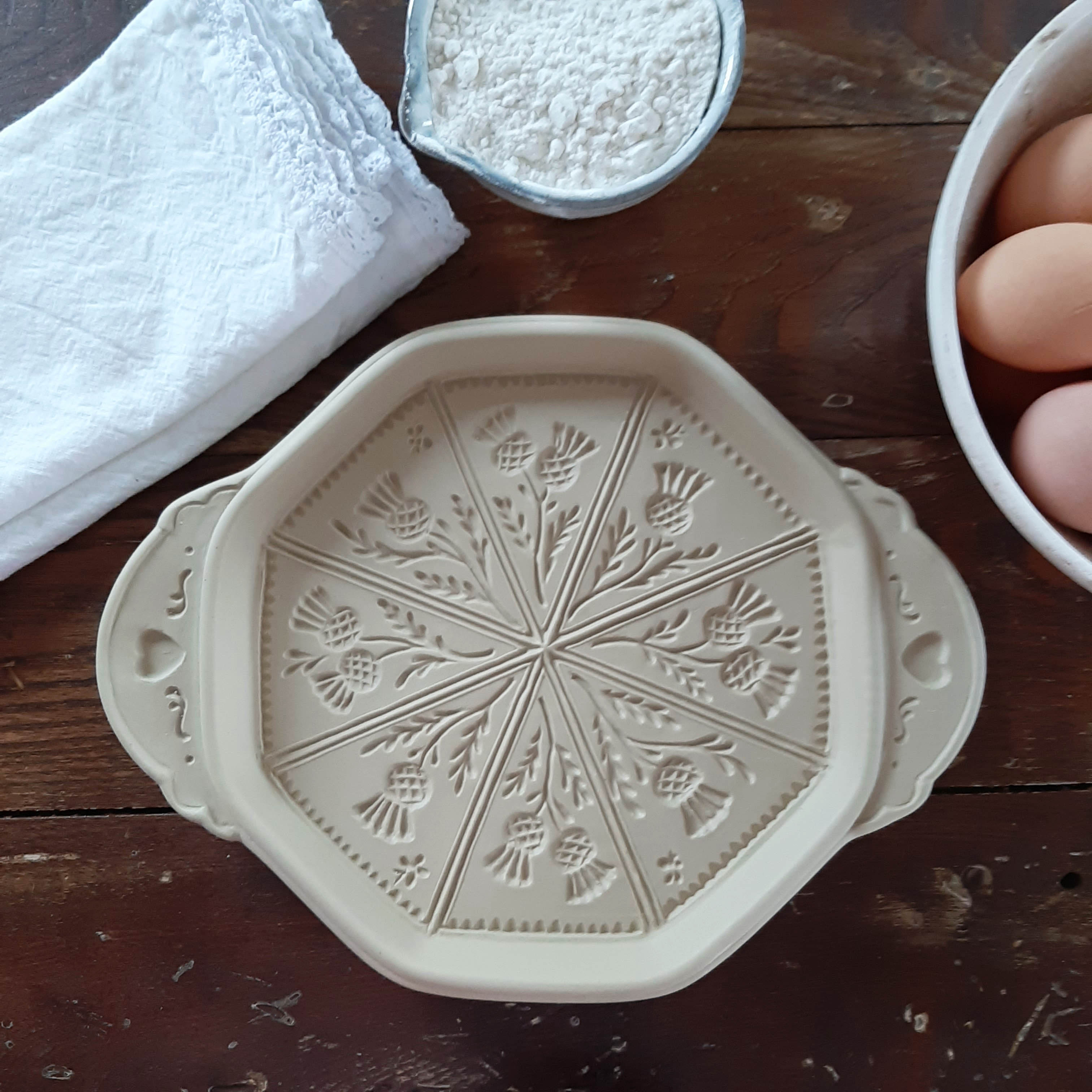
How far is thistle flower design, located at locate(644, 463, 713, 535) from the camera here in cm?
60

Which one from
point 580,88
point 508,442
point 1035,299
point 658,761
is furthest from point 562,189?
point 658,761

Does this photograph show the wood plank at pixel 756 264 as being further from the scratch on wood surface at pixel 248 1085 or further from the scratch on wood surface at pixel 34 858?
the scratch on wood surface at pixel 248 1085

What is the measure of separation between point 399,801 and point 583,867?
0.14 meters

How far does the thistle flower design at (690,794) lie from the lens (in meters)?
0.60

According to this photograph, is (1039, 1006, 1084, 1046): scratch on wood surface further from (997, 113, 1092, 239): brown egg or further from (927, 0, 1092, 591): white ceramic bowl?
(997, 113, 1092, 239): brown egg

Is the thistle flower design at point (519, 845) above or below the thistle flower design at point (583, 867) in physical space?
above

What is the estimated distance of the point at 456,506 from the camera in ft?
1.98

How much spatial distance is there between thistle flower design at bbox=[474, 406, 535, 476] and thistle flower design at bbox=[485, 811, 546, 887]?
254mm

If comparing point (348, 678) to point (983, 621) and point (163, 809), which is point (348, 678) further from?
point (983, 621)

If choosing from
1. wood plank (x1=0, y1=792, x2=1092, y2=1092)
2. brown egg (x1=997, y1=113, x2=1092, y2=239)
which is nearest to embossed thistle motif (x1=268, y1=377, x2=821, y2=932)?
wood plank (x1=0, y1=792, x2=1092, y2=1092)

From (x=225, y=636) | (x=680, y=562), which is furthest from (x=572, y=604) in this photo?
(x=225, y=636)

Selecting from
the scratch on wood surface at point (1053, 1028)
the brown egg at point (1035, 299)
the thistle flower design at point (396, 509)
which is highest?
the brown egg at point (1035, 299)

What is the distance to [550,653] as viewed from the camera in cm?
60

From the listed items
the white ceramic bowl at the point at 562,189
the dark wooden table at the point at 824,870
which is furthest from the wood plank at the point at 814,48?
the white ceramic bowl at the point at 562,189
